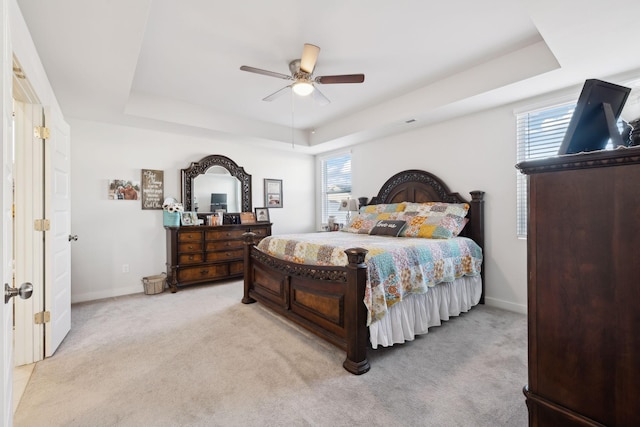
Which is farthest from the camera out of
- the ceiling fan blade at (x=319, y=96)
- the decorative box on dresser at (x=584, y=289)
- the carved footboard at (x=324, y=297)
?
the ceiling fan blade at (x=319, y=96)

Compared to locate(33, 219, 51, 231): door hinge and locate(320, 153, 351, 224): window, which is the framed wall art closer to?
locate(33, 219, 51, 231): door hinge

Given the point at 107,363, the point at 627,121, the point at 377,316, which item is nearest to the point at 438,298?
the point at 377,316

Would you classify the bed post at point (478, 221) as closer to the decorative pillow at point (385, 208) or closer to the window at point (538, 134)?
the window at point (538, 134)

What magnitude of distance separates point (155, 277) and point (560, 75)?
5352 millimetres

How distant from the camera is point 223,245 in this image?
461 centimetres

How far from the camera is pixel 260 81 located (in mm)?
3457

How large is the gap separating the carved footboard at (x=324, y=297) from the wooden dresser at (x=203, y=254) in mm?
1248

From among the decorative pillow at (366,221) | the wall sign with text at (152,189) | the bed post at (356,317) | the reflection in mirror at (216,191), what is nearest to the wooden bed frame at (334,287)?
the bed post at (356,317)

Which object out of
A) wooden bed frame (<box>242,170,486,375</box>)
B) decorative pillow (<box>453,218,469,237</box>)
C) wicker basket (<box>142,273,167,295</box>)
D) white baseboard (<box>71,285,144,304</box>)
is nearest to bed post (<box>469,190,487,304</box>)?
wooden bed frame (<box>242,170,486,375</box>)

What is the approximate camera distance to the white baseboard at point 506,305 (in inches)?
130

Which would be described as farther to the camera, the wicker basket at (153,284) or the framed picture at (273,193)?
the framed picture at (273,193)

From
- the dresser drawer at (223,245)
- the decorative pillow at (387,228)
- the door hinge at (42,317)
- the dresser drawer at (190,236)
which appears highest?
the decorative pillow at (387,228)

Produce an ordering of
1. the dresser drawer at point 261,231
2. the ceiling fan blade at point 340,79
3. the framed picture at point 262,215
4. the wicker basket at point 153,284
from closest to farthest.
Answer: the ceiling fan blade at point 340,79, the wicker basket at point 153,284, the dresser drawer at point 261,231, the framed picture at point 262,215

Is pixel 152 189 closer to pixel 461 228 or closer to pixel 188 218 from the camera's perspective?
pixel 188 218
